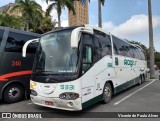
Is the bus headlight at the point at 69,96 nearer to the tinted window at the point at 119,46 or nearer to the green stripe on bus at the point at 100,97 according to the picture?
the green stripe on bus at the point at 100,97

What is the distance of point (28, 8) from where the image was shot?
103 ft

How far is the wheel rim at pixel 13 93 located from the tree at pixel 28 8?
2456cm

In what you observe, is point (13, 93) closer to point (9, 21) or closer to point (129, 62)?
point (129, 62)

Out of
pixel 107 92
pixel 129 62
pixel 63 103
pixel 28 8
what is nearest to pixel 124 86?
pixel 129 62

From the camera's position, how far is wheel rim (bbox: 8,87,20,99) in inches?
342

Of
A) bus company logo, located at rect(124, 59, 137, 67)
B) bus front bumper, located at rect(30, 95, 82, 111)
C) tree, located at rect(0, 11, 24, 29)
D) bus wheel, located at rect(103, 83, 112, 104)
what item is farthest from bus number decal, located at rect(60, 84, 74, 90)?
tree, located at rect(0, 11, 24, 29)

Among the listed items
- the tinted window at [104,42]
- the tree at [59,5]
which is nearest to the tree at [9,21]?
the tree at [59,5]

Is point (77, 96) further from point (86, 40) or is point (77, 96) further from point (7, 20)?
point (7, 20)

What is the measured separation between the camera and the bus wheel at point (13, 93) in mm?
8535

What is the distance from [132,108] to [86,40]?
3037 millimetres

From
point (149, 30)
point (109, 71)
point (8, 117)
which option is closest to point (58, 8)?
point (149, 30)

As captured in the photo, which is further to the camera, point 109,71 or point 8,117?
point 109,71

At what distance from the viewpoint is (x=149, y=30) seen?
2250 cm

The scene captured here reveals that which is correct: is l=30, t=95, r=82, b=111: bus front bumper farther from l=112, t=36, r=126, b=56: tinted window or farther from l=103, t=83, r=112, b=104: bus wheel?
l=112, t=36, r=126, b=56: tinted window
